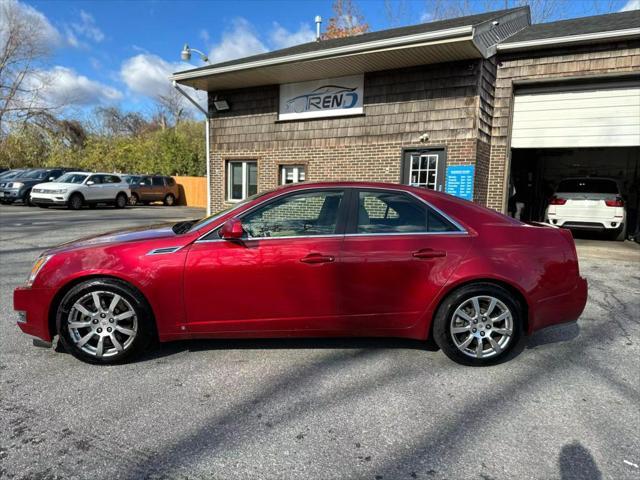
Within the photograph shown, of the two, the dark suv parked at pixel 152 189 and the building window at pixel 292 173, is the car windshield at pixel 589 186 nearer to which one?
the building window at pixel 292 173

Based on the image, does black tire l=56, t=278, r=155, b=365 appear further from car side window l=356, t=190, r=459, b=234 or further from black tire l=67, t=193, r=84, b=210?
black tire l=67, t=193, r=84, b=210

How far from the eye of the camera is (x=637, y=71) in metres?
8.81

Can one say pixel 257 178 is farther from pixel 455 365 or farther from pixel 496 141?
pixel 455 365

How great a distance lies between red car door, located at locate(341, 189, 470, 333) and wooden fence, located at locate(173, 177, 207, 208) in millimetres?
22748

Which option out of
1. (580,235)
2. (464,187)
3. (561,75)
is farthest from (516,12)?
(580,235)

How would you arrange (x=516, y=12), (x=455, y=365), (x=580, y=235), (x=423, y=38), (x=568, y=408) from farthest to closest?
(x=580, y=235), (x=516, y=12), (x=423, y=38), (x=455, y=365), (x=568, y=408)

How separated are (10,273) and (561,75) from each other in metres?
11.1

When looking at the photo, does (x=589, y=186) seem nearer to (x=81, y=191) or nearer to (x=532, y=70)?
(x=532, y=70)

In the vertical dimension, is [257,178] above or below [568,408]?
above

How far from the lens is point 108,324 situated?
3.33 m

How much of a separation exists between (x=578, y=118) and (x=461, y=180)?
3.20 metres

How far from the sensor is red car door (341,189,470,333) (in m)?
3.36

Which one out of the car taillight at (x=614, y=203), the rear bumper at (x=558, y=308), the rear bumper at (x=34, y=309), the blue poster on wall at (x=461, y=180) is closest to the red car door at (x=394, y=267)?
the rear bumper at (x=558, y=308)

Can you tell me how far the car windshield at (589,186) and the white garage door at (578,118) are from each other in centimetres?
144
